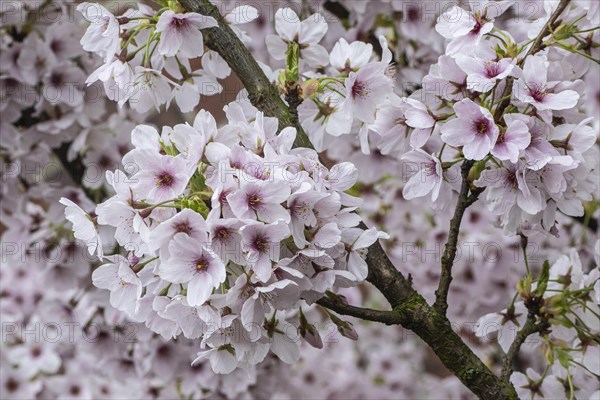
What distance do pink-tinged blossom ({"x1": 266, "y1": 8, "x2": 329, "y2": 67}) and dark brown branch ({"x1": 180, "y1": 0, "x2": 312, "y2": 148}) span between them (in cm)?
10

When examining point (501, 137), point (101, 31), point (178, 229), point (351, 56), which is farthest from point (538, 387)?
point (101, 31)

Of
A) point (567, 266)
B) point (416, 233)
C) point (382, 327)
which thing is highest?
point (567, 266)

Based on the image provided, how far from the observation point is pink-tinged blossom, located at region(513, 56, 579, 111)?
1043mm

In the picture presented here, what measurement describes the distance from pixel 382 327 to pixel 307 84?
233cm

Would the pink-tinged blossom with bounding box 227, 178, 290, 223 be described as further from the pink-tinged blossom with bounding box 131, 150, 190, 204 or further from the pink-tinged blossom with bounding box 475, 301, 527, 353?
the pink-tinged blossom with bounding box 475, 301, 527, 353

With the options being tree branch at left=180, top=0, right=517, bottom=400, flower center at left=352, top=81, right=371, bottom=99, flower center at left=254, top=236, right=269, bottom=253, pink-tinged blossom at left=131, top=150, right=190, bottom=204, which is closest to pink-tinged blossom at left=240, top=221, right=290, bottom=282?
flower center at left=254, top=236, right=269, bottom=253

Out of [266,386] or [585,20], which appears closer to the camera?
[585,20]

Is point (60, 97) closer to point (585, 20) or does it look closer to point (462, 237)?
point (462, 237)

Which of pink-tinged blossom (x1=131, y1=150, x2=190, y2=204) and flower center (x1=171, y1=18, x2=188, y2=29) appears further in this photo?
flower center (x1=171, y1=18, x2=188, y2=29)

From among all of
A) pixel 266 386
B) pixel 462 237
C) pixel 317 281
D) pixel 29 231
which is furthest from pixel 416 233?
pixel 317 281

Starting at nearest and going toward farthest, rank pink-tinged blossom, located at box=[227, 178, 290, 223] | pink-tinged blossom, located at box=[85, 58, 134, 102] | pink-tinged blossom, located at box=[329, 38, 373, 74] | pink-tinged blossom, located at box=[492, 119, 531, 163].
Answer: pink-tinged blossom, located at box=[227, 178, 290, 223] < pink-tinged blossom, located at box=[492, 119, 531, 163] < pink-tinged blossom, located at box=[85, 58, 134, 102] < pink-tinged blossom, located at box=[329, 38, 373, 74]

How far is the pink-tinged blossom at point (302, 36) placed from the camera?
1266 mm

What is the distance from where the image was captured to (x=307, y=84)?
1.16m

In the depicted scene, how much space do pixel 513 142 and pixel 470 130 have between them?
0.06 meters
